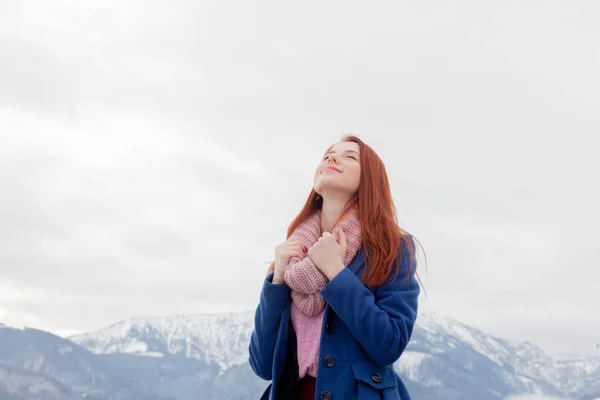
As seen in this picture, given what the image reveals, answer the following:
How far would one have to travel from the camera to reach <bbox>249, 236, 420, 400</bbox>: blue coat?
Answer: 2.96m

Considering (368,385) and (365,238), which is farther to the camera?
(365,238)

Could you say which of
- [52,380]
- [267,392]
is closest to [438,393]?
[52,380]

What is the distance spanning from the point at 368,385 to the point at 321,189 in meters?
1.11

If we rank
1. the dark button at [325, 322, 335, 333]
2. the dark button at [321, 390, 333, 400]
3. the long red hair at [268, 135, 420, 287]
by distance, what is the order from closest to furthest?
the dark button at [321, 390, 333, 400] < the dark button at [325, 322, 335, 333] < the long red hair at [268, 135, 420, 287]

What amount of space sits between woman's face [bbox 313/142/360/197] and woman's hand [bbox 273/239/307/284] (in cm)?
38

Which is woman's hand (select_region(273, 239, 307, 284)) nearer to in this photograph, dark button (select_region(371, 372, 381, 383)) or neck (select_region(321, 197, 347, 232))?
neck (select_region(321, 197, 347, 232))

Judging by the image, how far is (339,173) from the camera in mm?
3471

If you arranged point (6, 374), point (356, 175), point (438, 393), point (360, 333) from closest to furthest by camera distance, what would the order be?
point (360, 333) < point (356, 175) < point (6, 374) < point (438, 393)

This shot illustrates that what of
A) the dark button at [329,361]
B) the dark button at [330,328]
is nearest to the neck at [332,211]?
the dark button at [330,328]

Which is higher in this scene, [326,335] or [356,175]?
[356,175]

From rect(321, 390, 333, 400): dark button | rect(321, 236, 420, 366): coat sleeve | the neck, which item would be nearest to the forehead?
the neck

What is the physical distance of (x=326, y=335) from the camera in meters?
3.07

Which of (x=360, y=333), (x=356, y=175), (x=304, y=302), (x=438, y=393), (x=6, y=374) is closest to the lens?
(x=360, y=333)

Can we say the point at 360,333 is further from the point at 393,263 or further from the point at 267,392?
the point at 267,392
